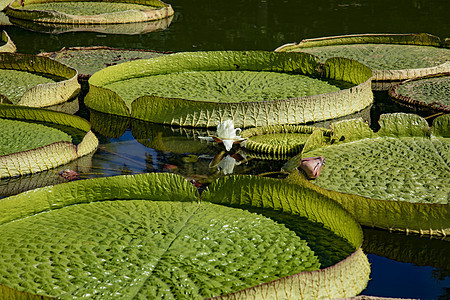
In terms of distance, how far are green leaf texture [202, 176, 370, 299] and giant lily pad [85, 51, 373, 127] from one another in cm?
134

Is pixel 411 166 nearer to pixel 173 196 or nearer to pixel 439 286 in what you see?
pixel 439 286

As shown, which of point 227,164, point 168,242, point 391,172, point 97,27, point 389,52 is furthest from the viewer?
point 97,27

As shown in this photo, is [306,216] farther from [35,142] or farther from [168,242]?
[35,142]

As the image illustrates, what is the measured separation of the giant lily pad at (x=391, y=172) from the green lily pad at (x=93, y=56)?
2.79 metres

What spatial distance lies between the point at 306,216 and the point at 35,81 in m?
3.23

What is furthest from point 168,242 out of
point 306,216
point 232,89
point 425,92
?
point 425,92

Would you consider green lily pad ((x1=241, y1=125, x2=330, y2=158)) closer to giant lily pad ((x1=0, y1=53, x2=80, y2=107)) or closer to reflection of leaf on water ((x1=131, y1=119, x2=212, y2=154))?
reflection of leaf on water ((x1=131, y1=119, x2=212, y2=154))

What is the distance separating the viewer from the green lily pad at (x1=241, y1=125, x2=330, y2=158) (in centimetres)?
362

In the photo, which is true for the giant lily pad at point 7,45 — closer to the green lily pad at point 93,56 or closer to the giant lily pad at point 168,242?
the green lily pad at point 93,56

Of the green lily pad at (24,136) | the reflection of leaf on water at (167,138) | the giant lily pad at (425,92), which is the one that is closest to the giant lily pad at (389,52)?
the giant lily pad at (425,92)

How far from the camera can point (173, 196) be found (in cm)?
286

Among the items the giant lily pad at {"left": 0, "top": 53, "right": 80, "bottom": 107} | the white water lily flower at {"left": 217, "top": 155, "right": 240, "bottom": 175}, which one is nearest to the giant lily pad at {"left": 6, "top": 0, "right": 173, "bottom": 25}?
the giant lily pad at {"left": 0, "top": 53, "right": 80, "bottom": 107}

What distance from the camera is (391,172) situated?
316cm

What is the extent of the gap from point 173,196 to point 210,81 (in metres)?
2.26
